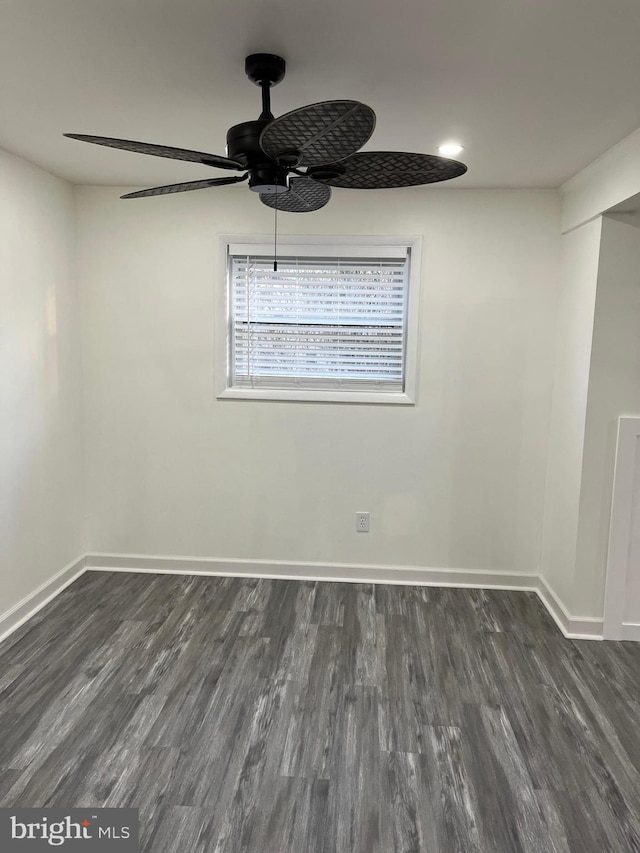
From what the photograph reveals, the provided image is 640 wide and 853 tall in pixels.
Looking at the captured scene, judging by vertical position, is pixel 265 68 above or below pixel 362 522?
above

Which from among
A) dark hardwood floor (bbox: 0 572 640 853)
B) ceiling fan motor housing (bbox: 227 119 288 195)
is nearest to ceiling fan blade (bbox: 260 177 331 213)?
ceiling fan motor housing (bbox: 227 119 288 195)

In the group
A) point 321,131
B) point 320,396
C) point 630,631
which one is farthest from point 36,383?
point 630,631

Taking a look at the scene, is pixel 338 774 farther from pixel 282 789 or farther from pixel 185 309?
pixel 185 309

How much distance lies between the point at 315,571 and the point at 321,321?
5.15 ft

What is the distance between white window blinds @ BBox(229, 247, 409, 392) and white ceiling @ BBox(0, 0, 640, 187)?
924 millimetres

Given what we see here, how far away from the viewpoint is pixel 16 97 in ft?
7.09

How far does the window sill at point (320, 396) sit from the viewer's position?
3.56m

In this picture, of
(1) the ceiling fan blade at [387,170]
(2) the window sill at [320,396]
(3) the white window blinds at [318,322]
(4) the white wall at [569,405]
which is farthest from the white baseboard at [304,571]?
(1) the ceiling fan blade at [387,170]

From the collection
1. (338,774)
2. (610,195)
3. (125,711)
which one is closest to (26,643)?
(125,711)

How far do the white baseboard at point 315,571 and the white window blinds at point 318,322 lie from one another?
114 centimetres

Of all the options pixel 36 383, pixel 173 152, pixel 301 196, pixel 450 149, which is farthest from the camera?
pixel 36 383

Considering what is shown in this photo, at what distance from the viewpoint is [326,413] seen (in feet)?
11.9

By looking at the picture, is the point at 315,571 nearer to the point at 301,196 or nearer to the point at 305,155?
the point at 301,196

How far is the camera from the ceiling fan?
1261 millimetres
